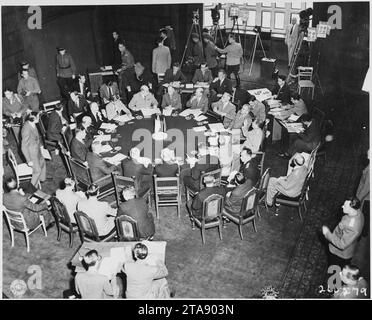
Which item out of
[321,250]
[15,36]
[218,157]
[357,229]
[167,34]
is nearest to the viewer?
[357,229]

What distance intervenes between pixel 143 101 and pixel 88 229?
4.12m

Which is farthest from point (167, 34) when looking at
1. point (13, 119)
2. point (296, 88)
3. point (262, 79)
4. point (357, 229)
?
point (357, 229)

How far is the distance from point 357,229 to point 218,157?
9.39 ft

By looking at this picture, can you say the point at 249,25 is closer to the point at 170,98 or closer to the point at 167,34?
the point at 167,34

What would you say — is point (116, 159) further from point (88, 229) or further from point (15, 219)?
point (15, 219)

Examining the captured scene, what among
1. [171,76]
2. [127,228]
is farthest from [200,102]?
[127,228]

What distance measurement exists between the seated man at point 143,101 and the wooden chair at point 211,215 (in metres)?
3.52

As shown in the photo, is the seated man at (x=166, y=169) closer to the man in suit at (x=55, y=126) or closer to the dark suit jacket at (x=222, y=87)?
the man in suit at (x=55, y=126)

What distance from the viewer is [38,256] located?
22.8 feet

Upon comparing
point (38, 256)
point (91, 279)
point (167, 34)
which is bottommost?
point (38, 256)

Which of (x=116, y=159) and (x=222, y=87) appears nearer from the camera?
(x=116, y=159)

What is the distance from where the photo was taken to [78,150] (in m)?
8.03

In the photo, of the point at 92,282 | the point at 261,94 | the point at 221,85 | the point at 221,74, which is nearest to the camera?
the point at 92,282

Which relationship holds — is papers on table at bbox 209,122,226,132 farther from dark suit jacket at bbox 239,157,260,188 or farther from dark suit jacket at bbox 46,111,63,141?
dark suit jacket at bbox 46,111,63,141
